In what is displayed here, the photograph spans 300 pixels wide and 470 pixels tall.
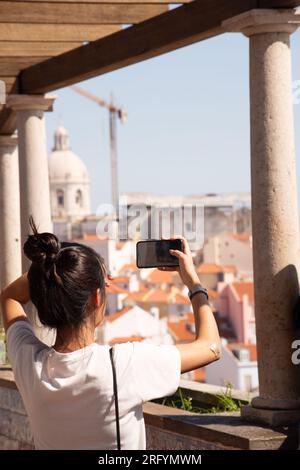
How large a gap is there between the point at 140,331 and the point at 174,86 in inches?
1878

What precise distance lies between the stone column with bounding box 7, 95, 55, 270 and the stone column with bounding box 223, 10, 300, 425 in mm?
4685

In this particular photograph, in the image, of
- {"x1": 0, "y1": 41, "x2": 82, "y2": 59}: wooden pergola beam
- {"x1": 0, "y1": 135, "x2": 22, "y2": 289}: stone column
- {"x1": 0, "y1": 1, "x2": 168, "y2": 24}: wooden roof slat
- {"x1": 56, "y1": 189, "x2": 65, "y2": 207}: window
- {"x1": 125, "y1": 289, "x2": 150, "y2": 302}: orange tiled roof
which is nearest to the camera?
{"x1": 0, "y1": 1, "x2": 168, "y2": 24}: wooden roof slat

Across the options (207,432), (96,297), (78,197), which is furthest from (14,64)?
(78,197)

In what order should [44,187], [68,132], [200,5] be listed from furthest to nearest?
[68,132] → [44,187] → [200,5]

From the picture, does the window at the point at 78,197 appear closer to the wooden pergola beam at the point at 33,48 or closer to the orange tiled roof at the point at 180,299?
the orange tiled roof at the point at 180,299

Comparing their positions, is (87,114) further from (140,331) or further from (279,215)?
(279,215)

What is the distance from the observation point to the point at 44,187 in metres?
11.9

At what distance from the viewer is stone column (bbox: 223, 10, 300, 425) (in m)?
7.15

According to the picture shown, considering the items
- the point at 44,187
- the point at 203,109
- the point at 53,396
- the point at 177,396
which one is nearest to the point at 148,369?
the point at 53,396

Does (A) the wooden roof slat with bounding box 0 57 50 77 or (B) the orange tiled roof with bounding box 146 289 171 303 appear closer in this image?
(A) the wooden roof slat with bounding box 0 57 50 77

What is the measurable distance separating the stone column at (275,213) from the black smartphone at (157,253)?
373 centimetres

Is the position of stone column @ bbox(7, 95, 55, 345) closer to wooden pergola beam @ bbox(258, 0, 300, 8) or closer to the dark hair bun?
wooden pergola beam @ bbox(258, 0, 300, 8)

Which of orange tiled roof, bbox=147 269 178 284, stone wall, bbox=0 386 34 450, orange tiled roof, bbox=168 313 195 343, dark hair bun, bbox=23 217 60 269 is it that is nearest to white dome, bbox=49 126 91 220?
orange tiled roof, bbox=147 269 178 284

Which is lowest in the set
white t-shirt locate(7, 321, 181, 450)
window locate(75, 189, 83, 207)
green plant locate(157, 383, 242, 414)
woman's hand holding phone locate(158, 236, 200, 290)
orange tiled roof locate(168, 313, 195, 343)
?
orange tiled roof locate(168, 313, 195, 343)
